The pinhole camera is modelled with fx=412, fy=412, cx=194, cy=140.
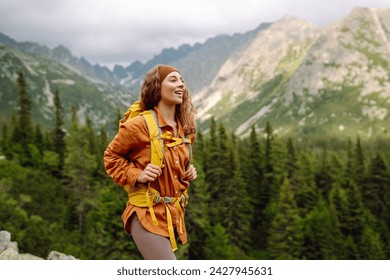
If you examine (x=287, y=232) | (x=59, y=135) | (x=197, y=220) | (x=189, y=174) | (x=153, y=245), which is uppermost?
(x=189, y=174)

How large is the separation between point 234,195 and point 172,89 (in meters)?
53.2

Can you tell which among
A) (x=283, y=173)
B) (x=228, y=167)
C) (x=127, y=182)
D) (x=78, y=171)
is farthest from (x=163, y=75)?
(x=283, y=173)

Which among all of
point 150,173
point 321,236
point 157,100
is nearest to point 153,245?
point 150,173

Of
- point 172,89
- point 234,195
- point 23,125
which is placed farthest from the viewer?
point 23,125

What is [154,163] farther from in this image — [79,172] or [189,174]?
[79,172]

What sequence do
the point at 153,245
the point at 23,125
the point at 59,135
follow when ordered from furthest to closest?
the point at 59,135 < the point at 23,125 < the point at 153,245

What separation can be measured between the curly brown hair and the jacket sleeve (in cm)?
48

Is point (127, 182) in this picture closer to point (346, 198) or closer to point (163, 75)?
point (163, 75)

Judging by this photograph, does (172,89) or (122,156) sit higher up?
(172,89)

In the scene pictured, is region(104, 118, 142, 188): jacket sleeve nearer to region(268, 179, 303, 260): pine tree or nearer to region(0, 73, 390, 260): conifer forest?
region(0, 73, 390, 260): conifer forest

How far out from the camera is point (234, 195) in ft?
189

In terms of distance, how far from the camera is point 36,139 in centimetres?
6203

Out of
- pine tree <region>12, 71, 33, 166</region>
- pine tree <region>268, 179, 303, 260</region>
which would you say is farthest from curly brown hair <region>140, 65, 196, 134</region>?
pine tree <region>12, 71, 33, 166</region>
